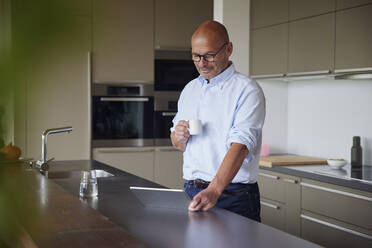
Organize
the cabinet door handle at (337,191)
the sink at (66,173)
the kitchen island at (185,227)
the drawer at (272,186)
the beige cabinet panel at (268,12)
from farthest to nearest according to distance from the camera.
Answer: the beige cabinet panel at (268,12)
the drawer at (272,186)
the sink at (66,173)
the cabinet door handle at (337,191)
the kitchen island at (185,227)

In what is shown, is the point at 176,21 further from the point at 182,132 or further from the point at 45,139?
the point at 182,132

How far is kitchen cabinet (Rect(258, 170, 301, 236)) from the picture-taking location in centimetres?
361

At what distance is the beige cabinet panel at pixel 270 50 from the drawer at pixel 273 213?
3.66 ft

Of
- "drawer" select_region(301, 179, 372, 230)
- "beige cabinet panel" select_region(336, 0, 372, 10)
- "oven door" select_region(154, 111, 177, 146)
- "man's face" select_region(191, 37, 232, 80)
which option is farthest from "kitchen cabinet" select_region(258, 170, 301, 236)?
"oven door" select_region(154, 111, 177, 146)

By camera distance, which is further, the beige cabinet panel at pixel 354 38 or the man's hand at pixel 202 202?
the beige cabinet panel at pixel 354 38

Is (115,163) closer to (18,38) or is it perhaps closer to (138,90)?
(138,90)

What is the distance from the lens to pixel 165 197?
190 cm

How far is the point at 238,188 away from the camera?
2.31 m

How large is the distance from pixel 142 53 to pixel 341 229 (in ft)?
9.49

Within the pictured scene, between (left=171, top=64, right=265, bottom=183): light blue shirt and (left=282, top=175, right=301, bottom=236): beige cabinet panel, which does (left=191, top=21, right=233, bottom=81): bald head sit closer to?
(left=171, top=64, right=265, bottom=183): light blue shirt

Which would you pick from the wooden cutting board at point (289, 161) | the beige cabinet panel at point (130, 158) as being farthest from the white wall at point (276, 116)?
the beige cabinet panel at point (130, 158)

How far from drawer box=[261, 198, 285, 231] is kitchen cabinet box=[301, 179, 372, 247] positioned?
254mm

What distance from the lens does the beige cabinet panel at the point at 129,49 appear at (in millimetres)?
5008

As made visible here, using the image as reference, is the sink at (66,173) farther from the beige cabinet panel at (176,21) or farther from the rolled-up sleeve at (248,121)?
the beige cabinet panel at (176,21)
